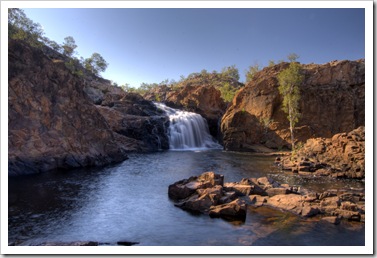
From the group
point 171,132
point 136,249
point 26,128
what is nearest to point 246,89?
point 171,132

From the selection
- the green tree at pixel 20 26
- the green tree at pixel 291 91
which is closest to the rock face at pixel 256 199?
the green tree at pixel 291 91

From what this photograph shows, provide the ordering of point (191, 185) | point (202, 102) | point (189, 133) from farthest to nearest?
point (202, 102) → point (189, 133) → point (191, 185)

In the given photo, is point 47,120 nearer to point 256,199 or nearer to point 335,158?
point 256,199

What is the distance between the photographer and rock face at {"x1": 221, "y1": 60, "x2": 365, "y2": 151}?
35.1m

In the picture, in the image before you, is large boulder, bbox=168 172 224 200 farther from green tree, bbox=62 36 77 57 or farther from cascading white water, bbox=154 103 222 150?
green tree, bbox=62 36 77 57

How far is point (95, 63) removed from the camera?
275ft

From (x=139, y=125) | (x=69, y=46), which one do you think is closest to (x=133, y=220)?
(x=139, y=125)

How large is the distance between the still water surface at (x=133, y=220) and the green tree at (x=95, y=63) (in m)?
68.4

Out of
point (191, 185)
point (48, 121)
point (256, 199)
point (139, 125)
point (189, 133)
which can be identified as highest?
point (139, 125)

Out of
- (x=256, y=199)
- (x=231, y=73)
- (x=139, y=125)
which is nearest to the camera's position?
(x=256, y=199)

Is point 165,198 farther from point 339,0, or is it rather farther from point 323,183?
point 339,0

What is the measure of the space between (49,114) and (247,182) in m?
16.1

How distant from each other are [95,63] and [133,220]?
7845 cm

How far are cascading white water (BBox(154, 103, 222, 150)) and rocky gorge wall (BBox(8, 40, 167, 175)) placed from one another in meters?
13.6
